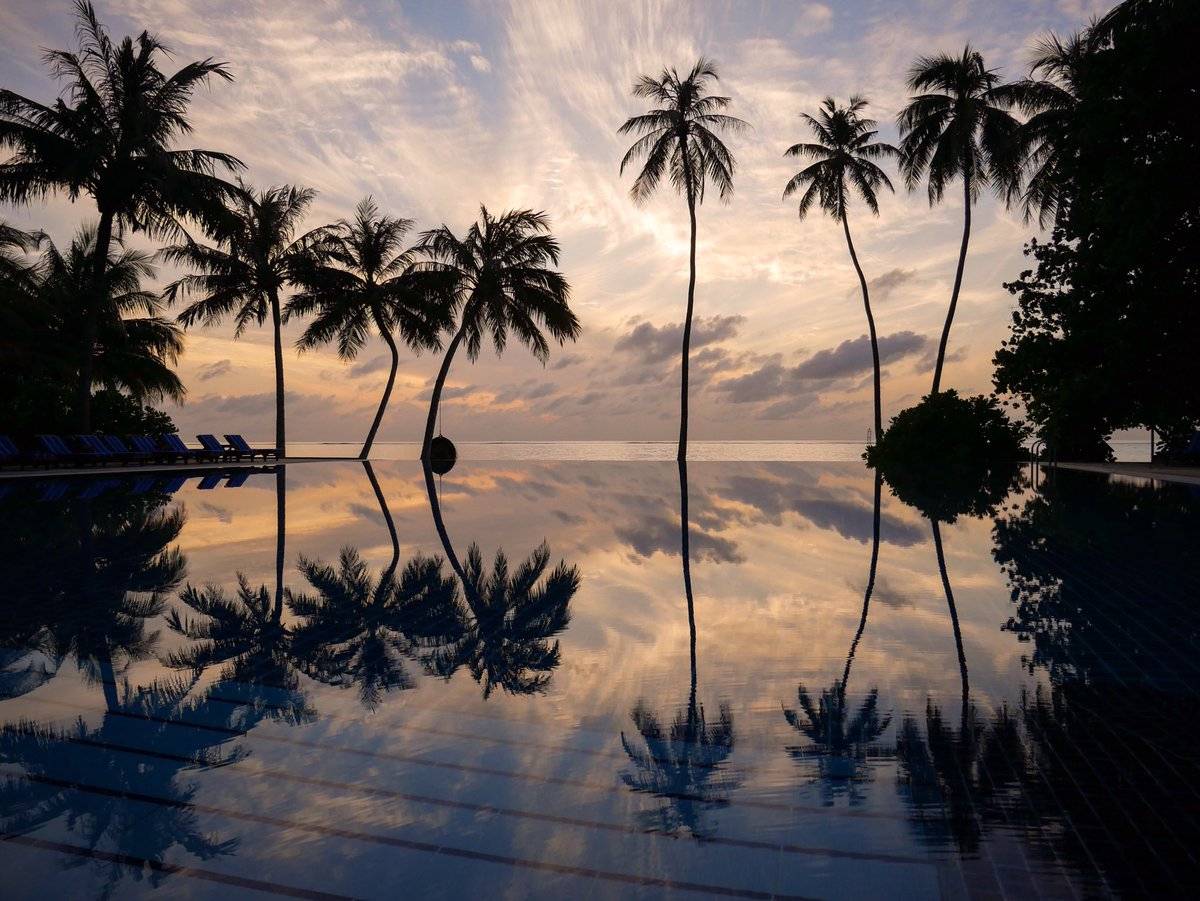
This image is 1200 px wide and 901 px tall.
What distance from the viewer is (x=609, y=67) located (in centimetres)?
2231

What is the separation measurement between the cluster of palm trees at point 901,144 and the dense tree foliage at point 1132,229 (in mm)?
5729

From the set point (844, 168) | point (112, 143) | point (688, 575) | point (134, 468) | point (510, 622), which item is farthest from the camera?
point (844, 168)

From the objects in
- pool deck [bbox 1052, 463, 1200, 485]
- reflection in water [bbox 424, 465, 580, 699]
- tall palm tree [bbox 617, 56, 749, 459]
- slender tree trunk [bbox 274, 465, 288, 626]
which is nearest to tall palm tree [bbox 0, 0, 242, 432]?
slender tree trunk [bbox 274, 465, 288, 626]

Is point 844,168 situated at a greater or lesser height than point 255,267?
greater

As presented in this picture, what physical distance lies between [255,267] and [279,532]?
19.0 metres

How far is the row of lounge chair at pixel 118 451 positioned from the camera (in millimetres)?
18953

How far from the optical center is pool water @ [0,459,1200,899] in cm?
241

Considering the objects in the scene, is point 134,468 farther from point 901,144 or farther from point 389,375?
point 901,144

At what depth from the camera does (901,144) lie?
24984mm

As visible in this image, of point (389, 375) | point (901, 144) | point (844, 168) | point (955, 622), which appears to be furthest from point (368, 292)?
point (955, 622)

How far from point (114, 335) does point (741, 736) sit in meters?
28.9

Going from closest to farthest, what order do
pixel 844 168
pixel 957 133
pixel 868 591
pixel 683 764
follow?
pixel 683 764, pixel 868 591, pixel 957 133, pixel 844 168

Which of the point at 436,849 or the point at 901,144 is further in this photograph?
the point at 901,144

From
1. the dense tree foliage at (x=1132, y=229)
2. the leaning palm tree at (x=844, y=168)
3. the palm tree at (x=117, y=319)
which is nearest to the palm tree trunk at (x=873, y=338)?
the leaning palm tree at (x=844, y=168)
